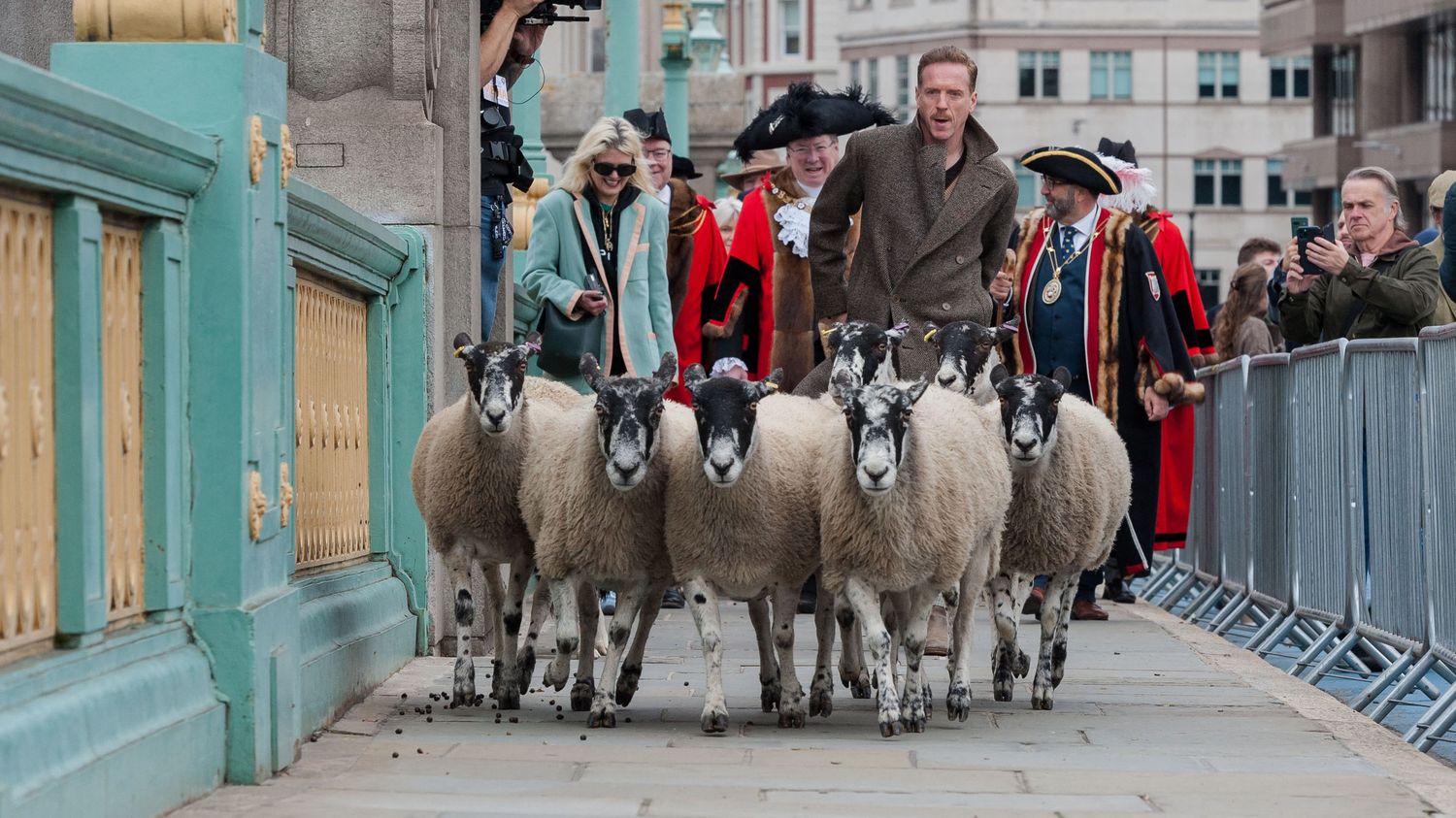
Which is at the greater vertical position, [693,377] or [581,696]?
[693,377]

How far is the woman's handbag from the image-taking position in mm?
11156

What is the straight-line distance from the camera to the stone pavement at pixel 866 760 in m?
6.17

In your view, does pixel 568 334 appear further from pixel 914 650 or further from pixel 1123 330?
pixel 914 650

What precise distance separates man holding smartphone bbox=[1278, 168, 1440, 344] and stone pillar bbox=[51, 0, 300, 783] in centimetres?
548

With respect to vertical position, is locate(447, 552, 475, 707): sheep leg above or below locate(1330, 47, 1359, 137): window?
below

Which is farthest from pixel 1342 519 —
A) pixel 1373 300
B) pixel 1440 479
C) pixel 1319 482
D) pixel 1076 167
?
pixel 1076 167

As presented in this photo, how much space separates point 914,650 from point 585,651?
1.21 meters

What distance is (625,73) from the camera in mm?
22266

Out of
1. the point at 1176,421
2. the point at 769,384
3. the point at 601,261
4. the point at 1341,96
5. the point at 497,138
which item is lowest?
the point at 1176,421

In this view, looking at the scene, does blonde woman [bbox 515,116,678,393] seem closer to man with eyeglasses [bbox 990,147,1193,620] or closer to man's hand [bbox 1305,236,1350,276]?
man with eyeglasses [bbox 990,147,1193,620]

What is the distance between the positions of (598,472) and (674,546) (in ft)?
1.18

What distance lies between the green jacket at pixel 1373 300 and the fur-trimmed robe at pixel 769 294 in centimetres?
222

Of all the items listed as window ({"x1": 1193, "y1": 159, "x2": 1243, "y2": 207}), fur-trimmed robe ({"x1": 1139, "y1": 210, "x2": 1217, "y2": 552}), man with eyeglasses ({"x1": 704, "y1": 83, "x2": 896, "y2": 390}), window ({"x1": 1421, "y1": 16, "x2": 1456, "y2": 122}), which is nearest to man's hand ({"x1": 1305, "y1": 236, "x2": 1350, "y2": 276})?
man with eyeglasses ({"x1": 704, "y1": 83, "x2": 896, "y2": 390})

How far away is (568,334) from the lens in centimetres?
1115
